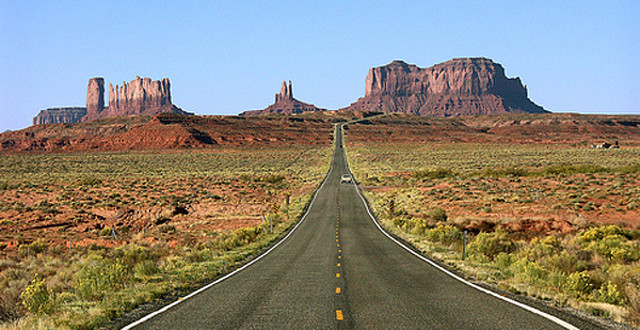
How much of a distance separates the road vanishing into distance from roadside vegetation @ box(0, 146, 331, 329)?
1.37 metres

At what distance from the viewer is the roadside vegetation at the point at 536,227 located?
11375mm

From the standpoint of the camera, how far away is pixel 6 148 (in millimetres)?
138375

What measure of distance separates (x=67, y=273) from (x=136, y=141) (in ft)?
421

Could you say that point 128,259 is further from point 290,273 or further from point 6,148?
point 6,148

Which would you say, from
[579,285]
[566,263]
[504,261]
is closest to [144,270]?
[504,261]

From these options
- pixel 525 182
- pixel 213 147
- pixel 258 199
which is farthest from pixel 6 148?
pixel 525 182

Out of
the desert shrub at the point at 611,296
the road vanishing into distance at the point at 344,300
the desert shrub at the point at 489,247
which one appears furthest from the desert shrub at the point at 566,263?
the desert shrub at the point at 611,296

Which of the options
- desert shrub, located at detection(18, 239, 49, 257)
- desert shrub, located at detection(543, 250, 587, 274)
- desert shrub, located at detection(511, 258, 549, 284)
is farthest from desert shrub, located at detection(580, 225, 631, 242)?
desert shrub, located at detection(18, 239, 49, 257)

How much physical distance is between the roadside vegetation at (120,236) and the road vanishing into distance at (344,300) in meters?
1.37

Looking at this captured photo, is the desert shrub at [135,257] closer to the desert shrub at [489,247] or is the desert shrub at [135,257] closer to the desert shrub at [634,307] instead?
the desert shrub at [489,247]

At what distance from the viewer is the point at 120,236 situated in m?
29.0

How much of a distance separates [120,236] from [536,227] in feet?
80.2

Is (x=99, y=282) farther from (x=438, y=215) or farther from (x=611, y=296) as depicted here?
(x=438, y=215)

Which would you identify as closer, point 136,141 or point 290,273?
point 290,273
